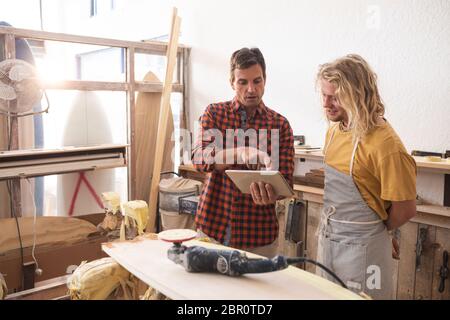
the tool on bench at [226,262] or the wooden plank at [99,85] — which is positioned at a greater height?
the wooden plank at [99,85]

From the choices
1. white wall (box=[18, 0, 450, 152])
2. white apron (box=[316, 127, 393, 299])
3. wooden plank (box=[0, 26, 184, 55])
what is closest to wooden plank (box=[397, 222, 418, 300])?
white wall (box=[18, 0, 450, 152])

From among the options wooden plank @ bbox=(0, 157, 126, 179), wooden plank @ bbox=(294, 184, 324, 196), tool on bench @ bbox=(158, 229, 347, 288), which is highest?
wooden plank @ bbox=(0, 157, 126, 179)

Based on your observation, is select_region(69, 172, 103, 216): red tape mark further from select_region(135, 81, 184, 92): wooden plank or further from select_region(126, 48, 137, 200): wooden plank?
select_region(135, 81, 184, 92): wooden plank

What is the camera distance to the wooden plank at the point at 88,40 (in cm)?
335

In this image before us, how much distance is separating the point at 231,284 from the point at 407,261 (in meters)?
1.74

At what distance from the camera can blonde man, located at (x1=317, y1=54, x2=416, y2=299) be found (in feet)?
5.10

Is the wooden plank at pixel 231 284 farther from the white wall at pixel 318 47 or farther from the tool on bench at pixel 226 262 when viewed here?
the white wall at pixel 318 47

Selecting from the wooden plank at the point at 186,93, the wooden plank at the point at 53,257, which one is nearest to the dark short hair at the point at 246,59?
the wooden plank at the point at 53,257

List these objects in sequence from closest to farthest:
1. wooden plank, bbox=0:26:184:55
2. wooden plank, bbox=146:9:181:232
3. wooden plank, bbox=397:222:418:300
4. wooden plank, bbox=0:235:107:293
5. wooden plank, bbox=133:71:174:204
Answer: wooden plank, bbox=397:222:418:300, wooden plank, bbox=0:235:107:293, wooden plank, bbox=0:26:184:55, wooden plank, bbox=146:9:181:232, wooden plank, bbox=133:71:174:204

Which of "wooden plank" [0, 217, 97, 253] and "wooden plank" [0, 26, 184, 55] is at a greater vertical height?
"wooden plank" [0, 26, 184, 55]

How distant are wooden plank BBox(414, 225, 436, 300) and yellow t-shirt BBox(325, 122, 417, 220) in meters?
1.05

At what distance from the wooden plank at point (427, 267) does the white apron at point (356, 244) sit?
39.0 inches

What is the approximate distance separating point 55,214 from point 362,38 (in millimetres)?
3083
